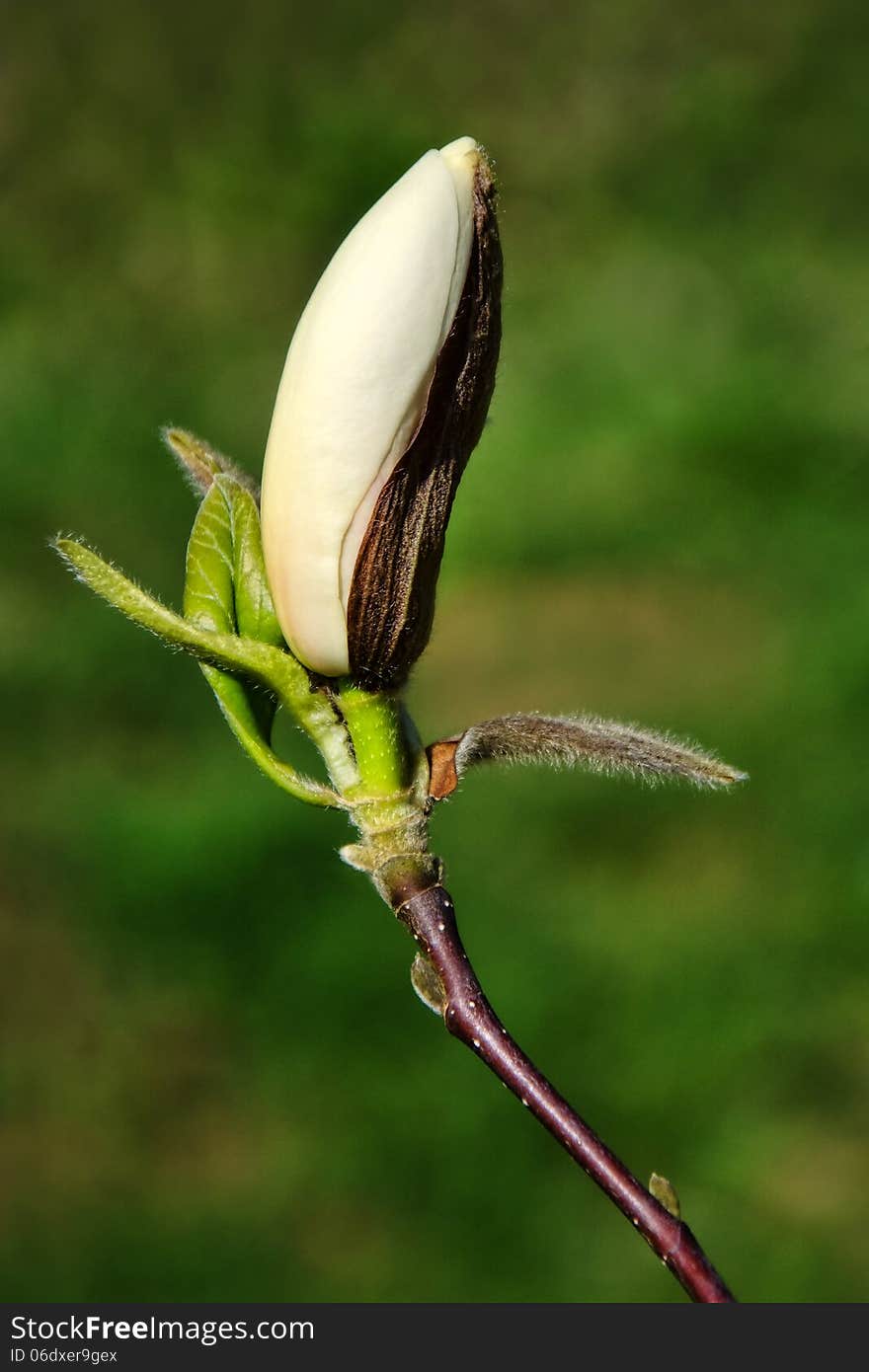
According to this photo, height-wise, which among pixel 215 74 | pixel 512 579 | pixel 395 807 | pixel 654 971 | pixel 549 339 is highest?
pixel 215 74

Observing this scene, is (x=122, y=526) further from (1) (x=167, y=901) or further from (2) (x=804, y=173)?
(2) (x=804, y=173)

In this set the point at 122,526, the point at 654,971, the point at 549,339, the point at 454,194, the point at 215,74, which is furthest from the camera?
the point at 215,74

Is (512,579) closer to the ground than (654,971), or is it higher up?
higher up

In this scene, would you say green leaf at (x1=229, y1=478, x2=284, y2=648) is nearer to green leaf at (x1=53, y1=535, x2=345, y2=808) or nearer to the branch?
green leaf at (x1=53, y1=535, x2=345, y2=808)

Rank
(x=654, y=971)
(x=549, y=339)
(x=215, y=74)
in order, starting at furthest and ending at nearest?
(x=215, y=74), (x=549, y=339), (x=654, y=971)

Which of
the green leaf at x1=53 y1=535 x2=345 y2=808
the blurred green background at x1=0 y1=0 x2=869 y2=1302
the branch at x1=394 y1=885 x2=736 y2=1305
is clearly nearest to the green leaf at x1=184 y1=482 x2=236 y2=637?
the green leaf at x1=53 y1=535 x2=345 y2=808

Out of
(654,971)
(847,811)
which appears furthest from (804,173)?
(654,971)

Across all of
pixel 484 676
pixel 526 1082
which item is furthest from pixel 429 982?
pixel 484 676

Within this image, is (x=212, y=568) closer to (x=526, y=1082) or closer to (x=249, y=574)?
(x=249, y=574)
